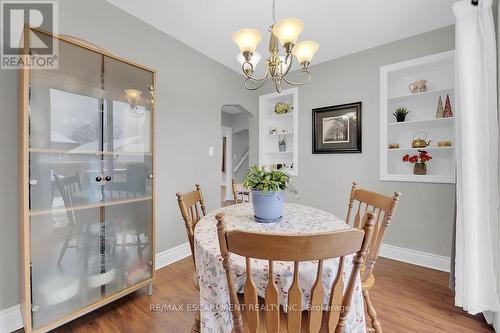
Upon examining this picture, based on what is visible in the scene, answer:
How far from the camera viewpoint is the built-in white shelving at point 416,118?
241 cm

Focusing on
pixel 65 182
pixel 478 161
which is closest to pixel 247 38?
pixel 65 182

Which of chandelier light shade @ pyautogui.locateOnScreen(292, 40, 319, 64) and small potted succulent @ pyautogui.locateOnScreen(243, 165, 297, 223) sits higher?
chandelier light shade @ pyautogui.locateOnScreen(292, 40, 319, 64)

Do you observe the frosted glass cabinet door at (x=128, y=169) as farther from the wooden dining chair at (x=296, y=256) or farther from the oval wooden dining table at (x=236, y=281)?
the wooden dining chair at (x=296, y=256)

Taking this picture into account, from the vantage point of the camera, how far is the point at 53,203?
1.42 m

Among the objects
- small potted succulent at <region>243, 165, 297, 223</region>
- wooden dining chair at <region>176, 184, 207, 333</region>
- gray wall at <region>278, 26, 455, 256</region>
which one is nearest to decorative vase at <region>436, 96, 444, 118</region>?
gray wall at <region>278, 26, 455, 256</region>

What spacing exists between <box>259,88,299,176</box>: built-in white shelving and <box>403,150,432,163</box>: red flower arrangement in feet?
4.90

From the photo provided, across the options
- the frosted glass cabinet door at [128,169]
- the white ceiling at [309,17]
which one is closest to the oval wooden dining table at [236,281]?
the frosted glass cabinet door at [128,169]

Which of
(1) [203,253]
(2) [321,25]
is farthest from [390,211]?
(2) [321,25]

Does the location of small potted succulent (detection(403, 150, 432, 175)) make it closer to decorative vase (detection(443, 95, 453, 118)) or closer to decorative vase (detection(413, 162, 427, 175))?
decorative vase (detection(413, 162, 427, 175))

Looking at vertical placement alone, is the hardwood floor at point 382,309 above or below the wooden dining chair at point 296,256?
below

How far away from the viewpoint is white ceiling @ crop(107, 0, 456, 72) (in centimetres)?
197

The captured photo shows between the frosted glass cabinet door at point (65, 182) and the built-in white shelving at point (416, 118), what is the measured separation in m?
2.95

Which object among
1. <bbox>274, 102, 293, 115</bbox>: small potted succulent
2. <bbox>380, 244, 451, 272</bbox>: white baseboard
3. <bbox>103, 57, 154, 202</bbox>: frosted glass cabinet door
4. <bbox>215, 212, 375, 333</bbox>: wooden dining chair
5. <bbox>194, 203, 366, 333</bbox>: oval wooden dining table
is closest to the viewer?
<bbox>215, 212, 375, 333</bbox>: wooden dining chair

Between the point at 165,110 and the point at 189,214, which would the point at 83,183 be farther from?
the point at 165,110
